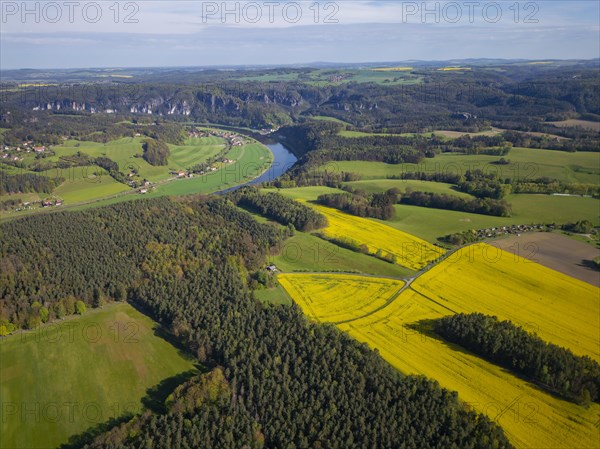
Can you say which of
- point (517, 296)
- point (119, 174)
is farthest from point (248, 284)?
point (119, 174)

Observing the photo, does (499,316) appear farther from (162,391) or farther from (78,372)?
(78,372)

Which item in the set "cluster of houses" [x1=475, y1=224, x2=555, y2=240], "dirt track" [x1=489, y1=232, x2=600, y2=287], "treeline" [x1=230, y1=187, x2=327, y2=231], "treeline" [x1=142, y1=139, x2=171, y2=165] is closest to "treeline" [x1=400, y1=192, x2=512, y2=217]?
"cluster of houses" [x1=475, y1=224, x2=555, y2=240]

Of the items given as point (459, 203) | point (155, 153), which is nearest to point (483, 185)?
point (459, 203)

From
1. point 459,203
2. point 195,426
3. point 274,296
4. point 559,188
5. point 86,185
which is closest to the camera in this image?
point 195,426

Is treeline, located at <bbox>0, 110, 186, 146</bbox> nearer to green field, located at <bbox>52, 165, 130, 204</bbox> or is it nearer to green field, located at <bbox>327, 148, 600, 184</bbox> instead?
green field, located at <bbox>52, 165, 130, 204</bbox>

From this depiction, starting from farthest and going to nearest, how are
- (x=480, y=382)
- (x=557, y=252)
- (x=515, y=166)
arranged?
(x=515, y=166)
(x=557, y=252)
(x=480, y=382)

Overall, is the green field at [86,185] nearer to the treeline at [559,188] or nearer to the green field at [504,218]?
the green field at [504,218]
